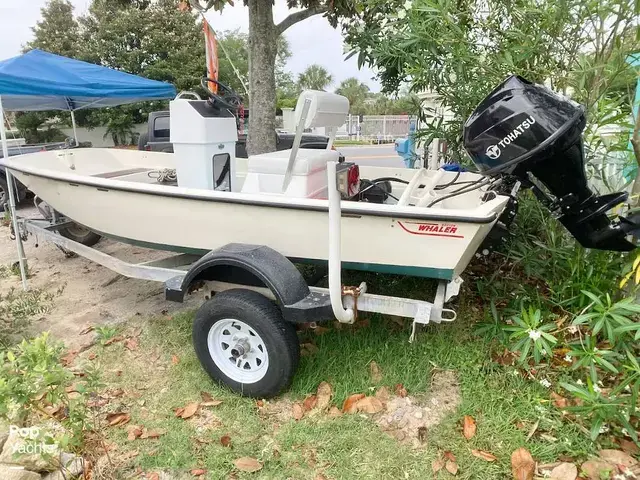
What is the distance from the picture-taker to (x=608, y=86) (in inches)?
108

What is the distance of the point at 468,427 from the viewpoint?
2.35m

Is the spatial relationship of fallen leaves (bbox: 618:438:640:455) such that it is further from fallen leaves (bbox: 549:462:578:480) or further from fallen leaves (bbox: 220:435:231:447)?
fallen leaves (bbox: 220:435:231:447)

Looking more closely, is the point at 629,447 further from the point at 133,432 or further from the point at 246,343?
the point at 133,432

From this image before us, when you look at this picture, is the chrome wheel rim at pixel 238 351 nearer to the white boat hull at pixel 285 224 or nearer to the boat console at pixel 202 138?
the white boat hull at pixel 285 224

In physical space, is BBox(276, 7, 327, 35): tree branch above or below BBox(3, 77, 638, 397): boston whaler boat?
above

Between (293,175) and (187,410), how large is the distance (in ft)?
5.15

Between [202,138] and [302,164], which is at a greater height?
[202,138]

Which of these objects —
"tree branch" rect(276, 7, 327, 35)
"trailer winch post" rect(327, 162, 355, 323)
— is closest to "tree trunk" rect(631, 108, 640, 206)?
"trailer winch post" rect(327, 162, 355, 323)

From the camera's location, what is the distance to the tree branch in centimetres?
637

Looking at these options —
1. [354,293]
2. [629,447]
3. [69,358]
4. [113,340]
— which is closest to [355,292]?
[354,293]

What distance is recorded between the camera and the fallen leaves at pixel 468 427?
2311 millimetres

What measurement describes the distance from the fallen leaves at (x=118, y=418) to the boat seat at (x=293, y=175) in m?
1.59

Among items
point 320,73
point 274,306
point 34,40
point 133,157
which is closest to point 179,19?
point 34,40

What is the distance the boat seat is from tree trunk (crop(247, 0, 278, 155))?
10.1 feet
